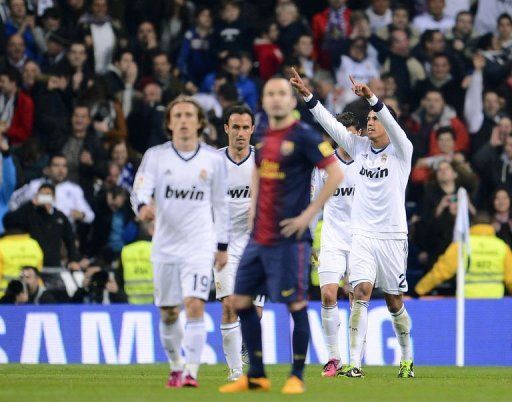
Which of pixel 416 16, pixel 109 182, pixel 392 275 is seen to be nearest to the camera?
pixel 392 275

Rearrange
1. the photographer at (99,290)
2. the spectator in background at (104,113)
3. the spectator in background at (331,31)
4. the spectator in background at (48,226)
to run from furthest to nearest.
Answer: the spectator in background at (331,31)
the spectator in background at (104,113)
the spectator in background at (48,226)
the photographer at (99,290)

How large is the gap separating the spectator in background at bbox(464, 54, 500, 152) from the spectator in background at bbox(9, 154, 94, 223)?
6483mm

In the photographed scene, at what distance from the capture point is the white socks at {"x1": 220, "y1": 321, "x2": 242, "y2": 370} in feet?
47.7

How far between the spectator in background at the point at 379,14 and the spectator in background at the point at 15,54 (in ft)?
20.3

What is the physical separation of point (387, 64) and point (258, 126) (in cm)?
280

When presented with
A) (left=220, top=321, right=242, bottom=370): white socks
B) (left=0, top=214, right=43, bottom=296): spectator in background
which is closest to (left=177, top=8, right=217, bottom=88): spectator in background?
(left=0, top=214, right=43, bottom=296): spectator in background

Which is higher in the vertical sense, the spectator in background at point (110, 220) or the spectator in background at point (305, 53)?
the spectator in background at point (305, 53)

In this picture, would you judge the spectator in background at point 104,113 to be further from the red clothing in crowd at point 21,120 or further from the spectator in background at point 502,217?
the spectator in background at point 502,217

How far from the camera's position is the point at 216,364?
1920cm

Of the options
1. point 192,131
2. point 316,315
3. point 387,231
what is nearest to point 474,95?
point 316,315

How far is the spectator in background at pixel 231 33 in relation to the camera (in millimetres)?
24969

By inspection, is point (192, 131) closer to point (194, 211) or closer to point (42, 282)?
point (194, 211)

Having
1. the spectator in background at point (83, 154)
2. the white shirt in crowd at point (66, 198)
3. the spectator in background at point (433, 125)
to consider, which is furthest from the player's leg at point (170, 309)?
the spectator in background at point (433, 125)

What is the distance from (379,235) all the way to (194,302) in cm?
342
